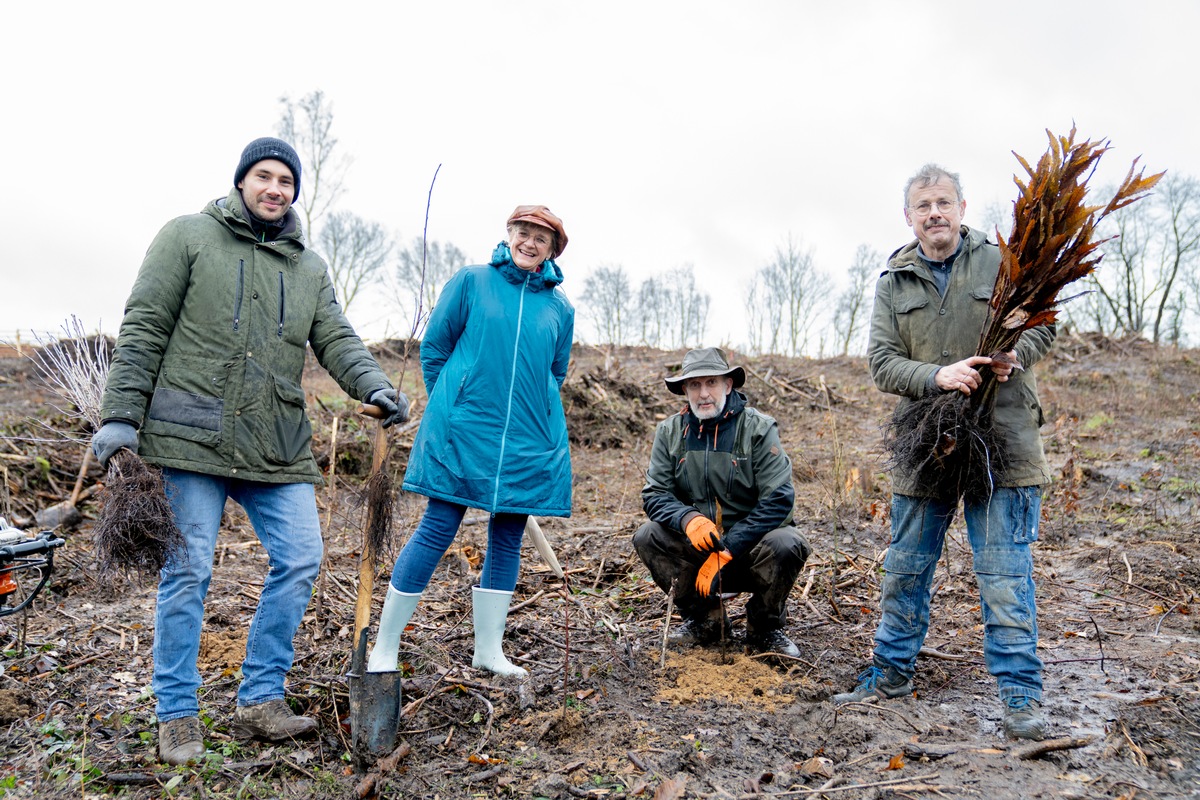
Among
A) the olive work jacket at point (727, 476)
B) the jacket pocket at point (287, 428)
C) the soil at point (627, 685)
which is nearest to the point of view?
the soil at point (627, 685)

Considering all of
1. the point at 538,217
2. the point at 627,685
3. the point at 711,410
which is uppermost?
the point at 538,217

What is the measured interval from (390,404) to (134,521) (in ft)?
3.17

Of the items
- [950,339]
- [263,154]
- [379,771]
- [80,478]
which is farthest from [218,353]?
[80,478]

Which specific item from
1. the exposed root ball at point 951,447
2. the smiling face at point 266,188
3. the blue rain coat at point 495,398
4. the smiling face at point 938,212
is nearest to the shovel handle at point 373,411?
the blue rain coat at point 495,398

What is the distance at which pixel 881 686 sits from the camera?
11.3 ft

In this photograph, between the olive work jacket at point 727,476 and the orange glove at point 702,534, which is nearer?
the orange glove at point 702,534

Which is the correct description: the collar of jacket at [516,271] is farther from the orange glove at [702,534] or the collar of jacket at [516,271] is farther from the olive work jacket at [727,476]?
the orange glove at [702,534]

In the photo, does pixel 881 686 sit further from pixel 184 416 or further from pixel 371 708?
pixel 184 416

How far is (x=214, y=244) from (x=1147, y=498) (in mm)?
8938

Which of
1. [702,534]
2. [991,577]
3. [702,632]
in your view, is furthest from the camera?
[702,632]

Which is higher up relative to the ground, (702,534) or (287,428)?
(287,428)

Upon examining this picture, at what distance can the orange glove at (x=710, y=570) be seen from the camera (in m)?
3.82

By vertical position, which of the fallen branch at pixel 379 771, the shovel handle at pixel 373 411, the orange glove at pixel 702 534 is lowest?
the fallen branch at pixel 379 771

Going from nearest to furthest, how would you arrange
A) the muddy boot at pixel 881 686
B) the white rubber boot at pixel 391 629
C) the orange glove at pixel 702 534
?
the white rubber boot at pixel 391 629 < the muddy boot at pixel 881 686 < the orange glove at pixel 702 534
